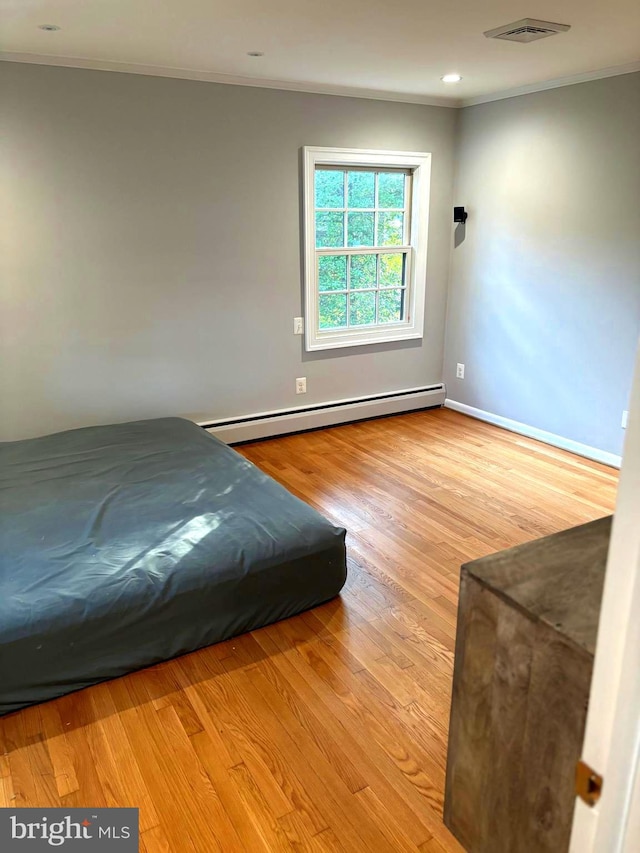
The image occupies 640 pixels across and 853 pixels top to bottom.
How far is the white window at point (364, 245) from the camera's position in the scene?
4.29 meters

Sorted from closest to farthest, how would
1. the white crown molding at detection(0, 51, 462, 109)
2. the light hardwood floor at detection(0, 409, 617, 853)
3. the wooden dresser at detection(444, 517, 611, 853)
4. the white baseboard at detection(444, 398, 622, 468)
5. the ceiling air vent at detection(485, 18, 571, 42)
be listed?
the wooden dresser at detection(444, 517, 611, 853)
the light hardwood floor at detection(0, 409, 617, 853)
the ceiling air vent at detection(485, 18, 571, 42)
the white crown molding at detection(0, 51, 462, 109)
the white baseboard at detection(444, 398, 622, 468)

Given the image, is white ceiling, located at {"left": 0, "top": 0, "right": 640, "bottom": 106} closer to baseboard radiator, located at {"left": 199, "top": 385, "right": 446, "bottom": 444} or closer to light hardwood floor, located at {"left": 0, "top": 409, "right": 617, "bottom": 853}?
baseboard radiator, located at {"left": 199, "top": 385, "right": 446, "bottom": 444}

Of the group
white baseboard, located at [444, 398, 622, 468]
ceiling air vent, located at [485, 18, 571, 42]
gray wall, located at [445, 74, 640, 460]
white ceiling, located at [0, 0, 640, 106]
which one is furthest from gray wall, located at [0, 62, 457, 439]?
ceiling air vent, located at [485, 18, 571, 42]

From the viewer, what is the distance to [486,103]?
4.37 metres

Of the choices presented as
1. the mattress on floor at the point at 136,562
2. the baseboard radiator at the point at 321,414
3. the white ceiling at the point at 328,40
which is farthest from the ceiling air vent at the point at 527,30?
the baseboard radiator at the point at 321,414

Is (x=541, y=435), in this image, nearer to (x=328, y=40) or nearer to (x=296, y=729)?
(x=328, y=40)

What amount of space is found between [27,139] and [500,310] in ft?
10.9

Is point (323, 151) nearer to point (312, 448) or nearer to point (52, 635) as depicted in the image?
point (312, 448)

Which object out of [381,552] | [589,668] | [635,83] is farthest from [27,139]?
[589,668]

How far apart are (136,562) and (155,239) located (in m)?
2.28

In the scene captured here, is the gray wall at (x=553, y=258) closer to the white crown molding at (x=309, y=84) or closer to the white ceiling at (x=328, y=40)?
the white crown molding at (x=309, y=84)

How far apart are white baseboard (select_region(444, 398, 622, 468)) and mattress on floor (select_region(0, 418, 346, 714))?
234 centimetres

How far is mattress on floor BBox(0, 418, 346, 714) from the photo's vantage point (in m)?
1.99

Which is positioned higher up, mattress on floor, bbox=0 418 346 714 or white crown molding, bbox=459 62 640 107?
white crown molding, bbox=459 62 640 107
